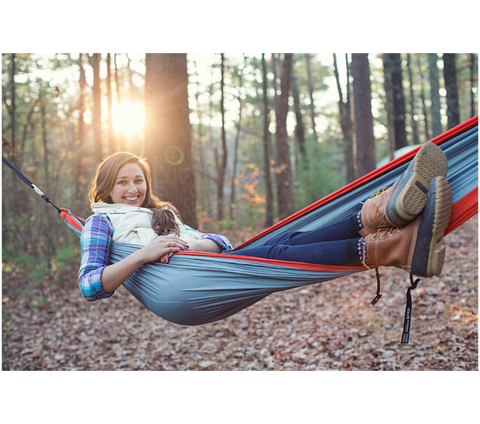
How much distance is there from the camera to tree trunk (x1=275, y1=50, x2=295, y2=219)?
219 inches

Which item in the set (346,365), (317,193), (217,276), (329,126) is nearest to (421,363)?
(346,365)

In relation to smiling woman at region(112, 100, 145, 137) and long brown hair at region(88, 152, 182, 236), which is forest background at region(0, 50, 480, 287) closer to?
smiling woman at region(112, 100, 145, 137)

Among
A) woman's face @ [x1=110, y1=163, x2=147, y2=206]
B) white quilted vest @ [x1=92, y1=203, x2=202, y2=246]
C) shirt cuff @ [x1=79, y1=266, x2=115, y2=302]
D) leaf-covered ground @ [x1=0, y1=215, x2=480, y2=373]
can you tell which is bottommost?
leaf-covered ground @ [x1=0, y1=215, x2=480, y2=373]

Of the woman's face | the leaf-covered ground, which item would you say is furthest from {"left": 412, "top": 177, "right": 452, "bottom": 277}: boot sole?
Result: the leaf-covered ground

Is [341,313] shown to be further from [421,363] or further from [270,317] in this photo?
[421,363]

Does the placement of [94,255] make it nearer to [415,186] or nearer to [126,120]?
[415,186]

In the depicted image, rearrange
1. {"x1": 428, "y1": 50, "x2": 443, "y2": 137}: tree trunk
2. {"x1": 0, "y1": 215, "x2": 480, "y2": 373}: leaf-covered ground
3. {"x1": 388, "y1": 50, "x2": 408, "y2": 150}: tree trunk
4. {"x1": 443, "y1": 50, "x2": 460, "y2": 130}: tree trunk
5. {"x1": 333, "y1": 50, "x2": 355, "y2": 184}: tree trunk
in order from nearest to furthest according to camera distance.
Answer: {"x1": 0, "y1": 215, "x2": 480, "y2": 373}: leaf-covered ground < {"x1": 443, "y1": 50, "x2": 460, "y2": 130}: tree trunk < {"x1": 388, "y1": 50, "x2": 408, "y2": 150}: tree trunk < {"x1": 333, "y1": 50, "x2": 355, "y2": 184}: tree trunk < {"x1": 428, "y1": 50, "x2": 443, "y2": 137}: tree trunk

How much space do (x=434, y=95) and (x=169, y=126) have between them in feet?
19.4

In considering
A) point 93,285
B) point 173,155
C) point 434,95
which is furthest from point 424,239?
point 434,95

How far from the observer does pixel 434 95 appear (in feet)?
21.5

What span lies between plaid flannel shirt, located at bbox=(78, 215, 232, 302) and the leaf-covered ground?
1.76 m

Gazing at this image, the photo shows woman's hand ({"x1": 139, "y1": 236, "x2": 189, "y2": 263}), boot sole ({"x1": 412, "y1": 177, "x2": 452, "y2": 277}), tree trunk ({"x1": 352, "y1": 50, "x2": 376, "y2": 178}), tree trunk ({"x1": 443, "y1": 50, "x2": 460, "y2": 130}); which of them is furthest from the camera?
tree trunk ({"x1": 443, "y1": 50, "x2": 460, "y2": 130})

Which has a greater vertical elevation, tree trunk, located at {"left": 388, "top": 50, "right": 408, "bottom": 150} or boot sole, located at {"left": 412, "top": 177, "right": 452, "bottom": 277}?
tree trunk, located at {"left": 388, "top": 50, "right": 408, "bottom": 150}

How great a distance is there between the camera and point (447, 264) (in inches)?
137
